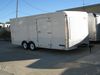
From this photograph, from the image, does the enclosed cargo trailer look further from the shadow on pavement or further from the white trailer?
the shadow on pavement

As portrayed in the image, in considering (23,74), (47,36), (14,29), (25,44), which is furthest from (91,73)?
(14,29)

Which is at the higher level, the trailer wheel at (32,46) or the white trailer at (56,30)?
the white trailer at (56,30)

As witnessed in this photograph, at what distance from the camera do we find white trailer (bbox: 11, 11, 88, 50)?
1488 cm

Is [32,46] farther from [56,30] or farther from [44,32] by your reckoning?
[56,30]

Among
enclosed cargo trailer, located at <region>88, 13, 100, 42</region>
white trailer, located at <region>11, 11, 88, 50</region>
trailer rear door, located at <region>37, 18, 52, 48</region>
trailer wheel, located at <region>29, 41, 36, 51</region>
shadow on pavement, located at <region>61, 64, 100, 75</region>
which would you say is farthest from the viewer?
enclosed cargo trailer, located at <region>88, 13, 100, 42</region>

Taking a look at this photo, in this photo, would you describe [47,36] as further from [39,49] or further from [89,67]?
[89,67]

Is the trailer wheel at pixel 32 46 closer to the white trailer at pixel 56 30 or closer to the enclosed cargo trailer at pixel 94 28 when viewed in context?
the white trailer at pixel 56 30

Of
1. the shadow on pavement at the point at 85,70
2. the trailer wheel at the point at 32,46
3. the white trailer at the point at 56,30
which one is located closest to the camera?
the shadow on pavement at the point at 85,70

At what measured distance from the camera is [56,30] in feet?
51.0

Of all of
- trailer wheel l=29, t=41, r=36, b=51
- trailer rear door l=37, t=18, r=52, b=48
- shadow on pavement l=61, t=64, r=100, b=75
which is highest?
trailer rear door l=37, t=18, r=52, b=48

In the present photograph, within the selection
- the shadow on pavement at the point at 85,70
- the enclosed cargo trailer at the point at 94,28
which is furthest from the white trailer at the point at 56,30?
the shadow on pavement at the point at 85,70

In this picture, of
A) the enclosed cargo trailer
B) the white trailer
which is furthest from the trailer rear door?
the enclosed cargo trailer

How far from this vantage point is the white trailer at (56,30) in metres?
14.9

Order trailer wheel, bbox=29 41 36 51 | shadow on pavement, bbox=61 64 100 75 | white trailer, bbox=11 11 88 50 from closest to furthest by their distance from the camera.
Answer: shadow on pavement, bbox=61 64 100 75 → white trailer, bbox=11 11 88 50 → trailer wheel, bbox=29 41 36 51
